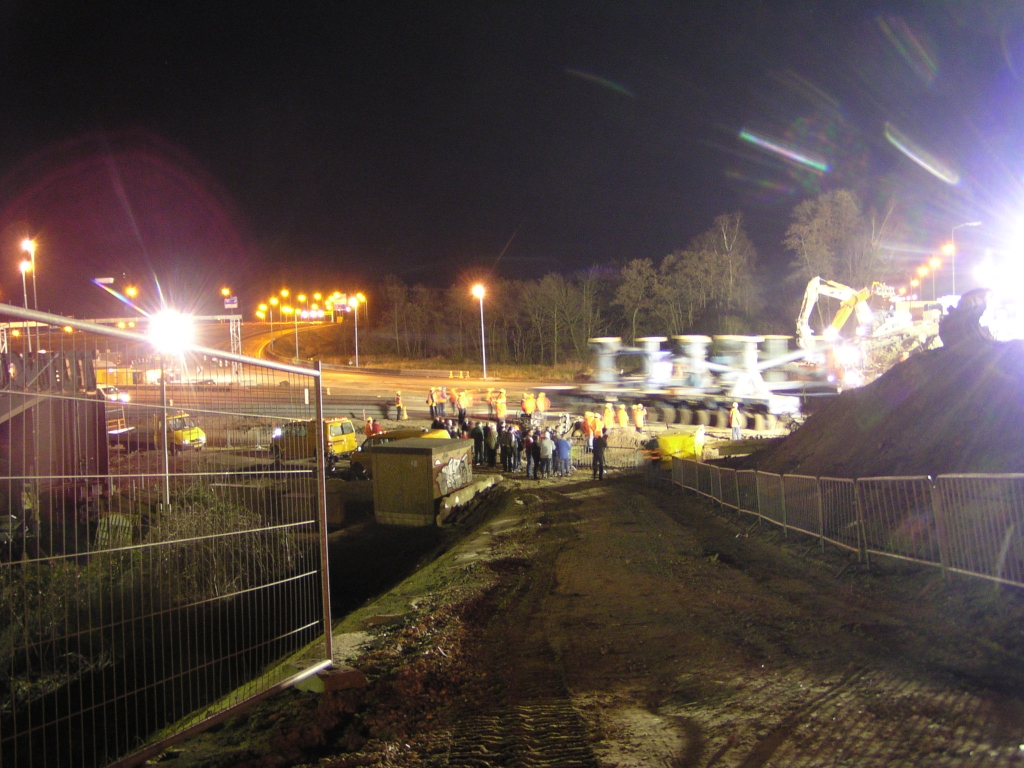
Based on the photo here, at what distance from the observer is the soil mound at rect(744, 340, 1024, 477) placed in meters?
10.0

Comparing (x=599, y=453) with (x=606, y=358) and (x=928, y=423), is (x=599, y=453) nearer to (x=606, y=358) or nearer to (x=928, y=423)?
(x=928, y=423)

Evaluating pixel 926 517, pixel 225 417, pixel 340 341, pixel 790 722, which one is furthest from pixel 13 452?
pixel 340 341

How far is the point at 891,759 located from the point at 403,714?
3.04 meters

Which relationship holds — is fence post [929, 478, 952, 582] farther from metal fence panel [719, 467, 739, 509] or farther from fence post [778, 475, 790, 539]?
metal fence panel [719, 467, 739, 509]

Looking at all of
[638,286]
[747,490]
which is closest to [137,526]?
[747,490]

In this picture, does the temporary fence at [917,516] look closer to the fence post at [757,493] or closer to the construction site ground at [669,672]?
the fence post at [757,493]

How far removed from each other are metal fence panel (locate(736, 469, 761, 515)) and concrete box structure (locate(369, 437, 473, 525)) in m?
6.72

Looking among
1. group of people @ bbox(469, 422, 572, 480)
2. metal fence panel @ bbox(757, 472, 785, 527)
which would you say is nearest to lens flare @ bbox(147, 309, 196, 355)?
metal fence panel @ bbox(757, 472, 785, 527)

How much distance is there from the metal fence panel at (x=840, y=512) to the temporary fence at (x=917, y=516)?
0.04ft

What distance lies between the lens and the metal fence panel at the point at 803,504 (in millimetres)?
10078

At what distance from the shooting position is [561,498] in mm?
17312

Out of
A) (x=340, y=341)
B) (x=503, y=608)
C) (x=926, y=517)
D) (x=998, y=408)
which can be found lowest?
(x=503, y=608)

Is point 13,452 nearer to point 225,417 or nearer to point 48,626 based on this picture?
A: point 48,626

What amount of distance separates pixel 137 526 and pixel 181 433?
23.4 inches
